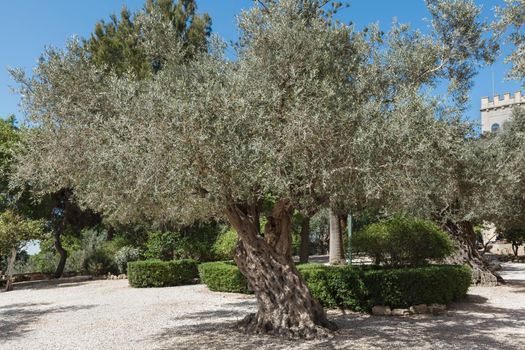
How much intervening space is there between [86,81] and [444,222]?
12962mm

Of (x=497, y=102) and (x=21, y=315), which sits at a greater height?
(x=497, y=102)

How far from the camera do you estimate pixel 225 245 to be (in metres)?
20.2

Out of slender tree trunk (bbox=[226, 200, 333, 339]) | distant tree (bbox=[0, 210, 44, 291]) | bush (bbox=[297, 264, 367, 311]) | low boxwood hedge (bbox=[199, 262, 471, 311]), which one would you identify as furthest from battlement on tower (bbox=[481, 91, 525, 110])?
slender tree trunk (bbox=[226, 200, 333, 339])

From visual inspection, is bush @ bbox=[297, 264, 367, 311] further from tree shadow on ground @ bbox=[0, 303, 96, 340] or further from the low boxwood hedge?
tree shadow on ground @ bbox=[0, 303, 96, 340]

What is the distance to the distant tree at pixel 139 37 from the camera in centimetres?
1051

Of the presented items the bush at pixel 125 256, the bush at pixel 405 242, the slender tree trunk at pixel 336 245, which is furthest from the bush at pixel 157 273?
the bush at pixel 405 242

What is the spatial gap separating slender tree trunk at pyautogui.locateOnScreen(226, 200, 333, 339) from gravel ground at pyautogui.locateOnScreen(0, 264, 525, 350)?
1.28 feet

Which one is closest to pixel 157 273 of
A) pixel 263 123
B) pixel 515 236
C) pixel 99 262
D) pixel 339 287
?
pixel 99 262

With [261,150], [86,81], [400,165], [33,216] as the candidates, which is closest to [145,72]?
[86,81]

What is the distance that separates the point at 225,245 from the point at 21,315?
8.87 metres

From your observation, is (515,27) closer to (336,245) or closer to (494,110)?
(336,245)

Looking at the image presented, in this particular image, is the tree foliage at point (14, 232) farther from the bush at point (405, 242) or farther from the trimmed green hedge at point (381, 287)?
the bush at point (405, 242)

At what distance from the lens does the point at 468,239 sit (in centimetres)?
1731

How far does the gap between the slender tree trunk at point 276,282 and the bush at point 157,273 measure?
33.7 feet
